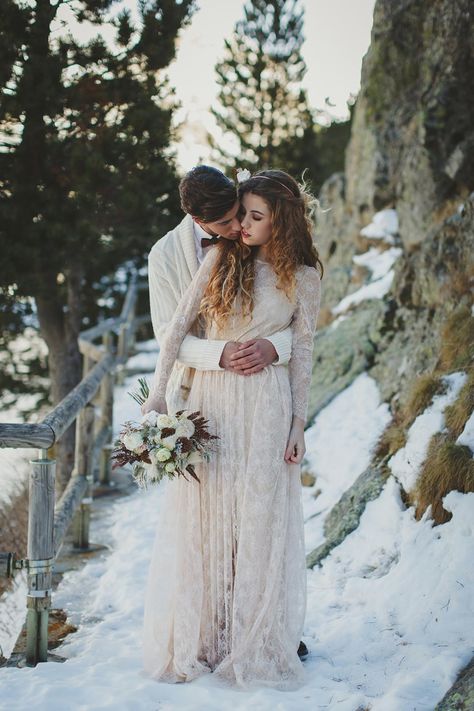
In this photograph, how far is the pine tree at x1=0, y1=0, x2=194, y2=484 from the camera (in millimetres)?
6105

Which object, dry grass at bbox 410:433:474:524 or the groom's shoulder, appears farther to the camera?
dry grass at bbox 410:433:474:524

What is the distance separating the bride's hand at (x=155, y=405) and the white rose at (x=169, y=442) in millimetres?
304

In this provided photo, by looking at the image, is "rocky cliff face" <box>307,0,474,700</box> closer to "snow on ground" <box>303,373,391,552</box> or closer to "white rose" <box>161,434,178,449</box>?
"snow on ground" <box>303,373,391,552</box>

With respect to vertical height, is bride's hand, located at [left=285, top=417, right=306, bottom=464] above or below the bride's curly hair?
below

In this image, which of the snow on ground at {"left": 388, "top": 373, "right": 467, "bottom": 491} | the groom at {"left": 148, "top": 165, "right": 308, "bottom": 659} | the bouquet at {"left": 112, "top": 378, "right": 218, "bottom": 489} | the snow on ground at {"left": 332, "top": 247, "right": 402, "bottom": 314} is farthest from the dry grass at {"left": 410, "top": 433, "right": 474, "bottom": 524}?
the snow on ground at {"left": 332, "top": 247, "right": 402, "bottom": 314}

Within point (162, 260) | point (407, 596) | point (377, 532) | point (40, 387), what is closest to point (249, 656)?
point (407, 596)

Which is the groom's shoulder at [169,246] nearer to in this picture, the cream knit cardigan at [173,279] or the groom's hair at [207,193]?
the cream knit cardigan at [173,279]

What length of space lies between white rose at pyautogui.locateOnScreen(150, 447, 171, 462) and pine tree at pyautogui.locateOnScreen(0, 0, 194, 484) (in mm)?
3848

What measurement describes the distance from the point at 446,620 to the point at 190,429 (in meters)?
1.34

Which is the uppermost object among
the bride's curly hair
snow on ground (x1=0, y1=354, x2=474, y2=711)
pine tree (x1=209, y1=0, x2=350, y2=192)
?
pine tree (x1=209, y1=0, x2=350, y2=192)

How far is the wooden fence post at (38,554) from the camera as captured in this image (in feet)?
11.1

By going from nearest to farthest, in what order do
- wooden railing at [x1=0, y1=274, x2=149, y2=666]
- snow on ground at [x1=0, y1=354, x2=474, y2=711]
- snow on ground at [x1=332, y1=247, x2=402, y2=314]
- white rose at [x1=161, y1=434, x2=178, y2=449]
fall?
1. snow on ground at [x1=0, y1=354, x2=474, y2=711]
2. white rose at [x1=161, y1=434, x2=178, y2=449]
3. wooden railing at [x1=0, y1=274, x2=149, y2=666]
4. snow on ground at [x1=332, y1=247, x2=402, y2=314]

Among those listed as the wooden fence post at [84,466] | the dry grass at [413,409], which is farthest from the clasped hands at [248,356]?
the wooden fence post at [84,466]

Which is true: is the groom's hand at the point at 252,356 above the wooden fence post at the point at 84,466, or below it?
above
